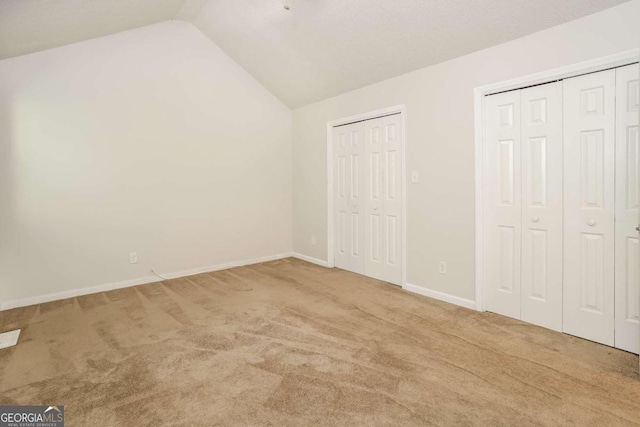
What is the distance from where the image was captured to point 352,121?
4281 mm

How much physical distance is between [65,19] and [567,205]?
14.5 ft

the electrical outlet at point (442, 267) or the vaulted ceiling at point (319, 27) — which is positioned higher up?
the vaulted ceiling at point (319, 27)

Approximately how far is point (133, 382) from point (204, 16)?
3.99 m

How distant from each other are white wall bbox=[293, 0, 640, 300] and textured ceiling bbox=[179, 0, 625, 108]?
0.37 feet

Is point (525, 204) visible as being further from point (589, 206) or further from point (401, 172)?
point (401, 172)

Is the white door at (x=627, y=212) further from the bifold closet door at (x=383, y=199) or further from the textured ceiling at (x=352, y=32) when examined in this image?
the bifold closet door at (x=383, y=199)

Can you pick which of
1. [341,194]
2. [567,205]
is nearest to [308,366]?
[567,205]

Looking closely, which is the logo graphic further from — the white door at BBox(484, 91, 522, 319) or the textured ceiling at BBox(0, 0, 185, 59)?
the white door at BBox(484, 91, 522, 319)

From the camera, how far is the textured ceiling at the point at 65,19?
8.16ft

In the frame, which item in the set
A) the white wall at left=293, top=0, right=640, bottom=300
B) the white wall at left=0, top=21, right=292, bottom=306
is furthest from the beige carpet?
the white wall at left=0, top=21, right=292, bottom=306

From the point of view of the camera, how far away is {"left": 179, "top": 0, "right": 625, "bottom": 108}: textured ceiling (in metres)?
2.53

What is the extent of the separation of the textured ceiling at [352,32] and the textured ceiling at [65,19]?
570 millimetres

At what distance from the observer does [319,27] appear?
3398mm

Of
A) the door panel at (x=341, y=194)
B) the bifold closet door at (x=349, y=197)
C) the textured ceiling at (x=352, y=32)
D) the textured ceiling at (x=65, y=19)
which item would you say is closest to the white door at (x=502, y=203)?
the textured ceiling at (x=352, y=32)
